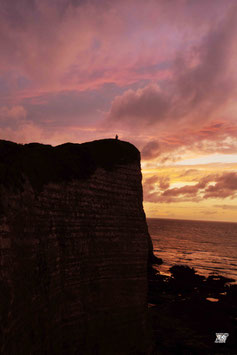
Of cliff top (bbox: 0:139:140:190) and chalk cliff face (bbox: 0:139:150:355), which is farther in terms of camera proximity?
cliff top (bbox: 0:139:140:190)

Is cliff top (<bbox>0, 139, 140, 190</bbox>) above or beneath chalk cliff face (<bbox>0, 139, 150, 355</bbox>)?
above

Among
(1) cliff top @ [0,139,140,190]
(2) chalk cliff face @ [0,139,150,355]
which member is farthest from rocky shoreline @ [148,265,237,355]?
(1) cliff top @ [0,139,140,190]

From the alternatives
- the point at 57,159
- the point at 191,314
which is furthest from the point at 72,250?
the point at 191,314

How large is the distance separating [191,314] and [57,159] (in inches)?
990

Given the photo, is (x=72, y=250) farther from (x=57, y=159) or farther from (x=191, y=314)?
(x=191, y=314)

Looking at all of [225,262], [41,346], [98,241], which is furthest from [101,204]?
[225,262]

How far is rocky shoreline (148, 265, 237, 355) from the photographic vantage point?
25641 millimetres

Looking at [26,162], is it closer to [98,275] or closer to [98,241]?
[98,241]

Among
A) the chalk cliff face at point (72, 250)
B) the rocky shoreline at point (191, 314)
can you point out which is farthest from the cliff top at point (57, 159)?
the rocky shoreline at point (191, 314)

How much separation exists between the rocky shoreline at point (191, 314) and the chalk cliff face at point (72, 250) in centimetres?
559

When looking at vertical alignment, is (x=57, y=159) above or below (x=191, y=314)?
above

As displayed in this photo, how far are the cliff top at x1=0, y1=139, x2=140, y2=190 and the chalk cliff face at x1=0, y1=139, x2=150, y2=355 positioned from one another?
76mm

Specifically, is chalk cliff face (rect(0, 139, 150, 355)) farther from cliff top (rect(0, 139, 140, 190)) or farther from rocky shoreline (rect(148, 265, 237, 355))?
rocky shoreline (rect(148, 265, 237, 355))

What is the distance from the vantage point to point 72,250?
18266 millimetres
